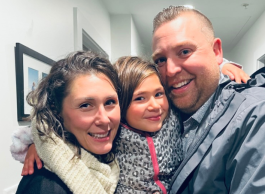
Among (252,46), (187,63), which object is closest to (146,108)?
(187,63)

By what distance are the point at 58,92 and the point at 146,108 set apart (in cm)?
36

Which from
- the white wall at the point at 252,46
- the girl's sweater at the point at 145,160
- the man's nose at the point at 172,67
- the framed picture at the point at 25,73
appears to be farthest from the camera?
the white wall at the point at 252,46

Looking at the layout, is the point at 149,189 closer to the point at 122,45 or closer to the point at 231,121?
the point at 231,121

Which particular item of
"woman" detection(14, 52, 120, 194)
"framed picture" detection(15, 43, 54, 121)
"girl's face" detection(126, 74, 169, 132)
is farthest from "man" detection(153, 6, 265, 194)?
"framed picture" detection(15, 43, 54, 121)

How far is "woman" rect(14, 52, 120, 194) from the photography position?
808mm

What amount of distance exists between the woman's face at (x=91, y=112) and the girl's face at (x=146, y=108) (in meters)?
0.14

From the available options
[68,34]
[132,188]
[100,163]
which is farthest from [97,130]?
[68,34]

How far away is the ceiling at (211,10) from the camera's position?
3.23 metres

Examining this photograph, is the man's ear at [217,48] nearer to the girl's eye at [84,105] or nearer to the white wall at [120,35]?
the girl's eye at [84,105]

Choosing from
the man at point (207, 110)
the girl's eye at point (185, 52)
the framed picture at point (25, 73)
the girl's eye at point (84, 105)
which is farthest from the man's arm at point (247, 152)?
the framed picture at point (25, 73)

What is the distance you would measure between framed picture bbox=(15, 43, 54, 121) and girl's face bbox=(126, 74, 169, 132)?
619mm

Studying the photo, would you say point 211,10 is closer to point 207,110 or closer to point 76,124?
point 207,110

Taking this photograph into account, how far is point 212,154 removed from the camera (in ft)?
2.73

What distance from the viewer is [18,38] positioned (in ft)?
4.34
